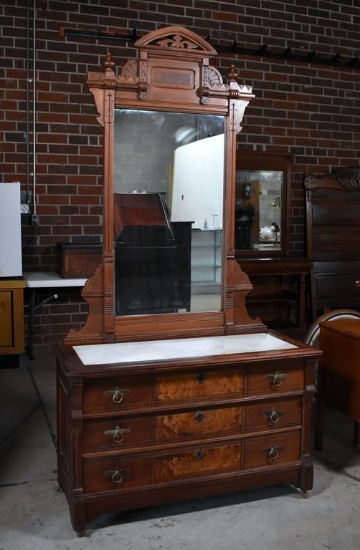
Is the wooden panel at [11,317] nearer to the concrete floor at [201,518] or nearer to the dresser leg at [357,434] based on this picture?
the concrete floor at [201,518]

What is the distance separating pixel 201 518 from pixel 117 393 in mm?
689

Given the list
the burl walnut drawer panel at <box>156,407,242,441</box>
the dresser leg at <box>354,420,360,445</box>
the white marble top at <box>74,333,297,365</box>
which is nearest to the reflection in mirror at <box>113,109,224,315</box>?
the white marble top at <box>74,333,297,365</box>

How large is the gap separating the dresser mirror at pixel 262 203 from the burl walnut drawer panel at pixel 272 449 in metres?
3.29

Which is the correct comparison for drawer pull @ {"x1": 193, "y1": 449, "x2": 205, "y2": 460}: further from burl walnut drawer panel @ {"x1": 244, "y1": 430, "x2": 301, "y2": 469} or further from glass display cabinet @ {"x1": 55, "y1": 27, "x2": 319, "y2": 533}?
burl walnut drawer panel @ {"x1": 244, "y1": 430, "x2": 301, "y2": 469}

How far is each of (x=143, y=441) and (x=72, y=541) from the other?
1.58 ft

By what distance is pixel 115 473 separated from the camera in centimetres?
242

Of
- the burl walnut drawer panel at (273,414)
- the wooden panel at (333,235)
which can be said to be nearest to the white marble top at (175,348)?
the burl walnut drawer panel at (273,414)

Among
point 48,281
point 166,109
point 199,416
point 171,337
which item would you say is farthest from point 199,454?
point 48,281

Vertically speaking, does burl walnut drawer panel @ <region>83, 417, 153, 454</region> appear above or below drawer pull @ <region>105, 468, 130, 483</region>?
above

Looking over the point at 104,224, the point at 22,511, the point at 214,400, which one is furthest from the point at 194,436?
the point at 104,224

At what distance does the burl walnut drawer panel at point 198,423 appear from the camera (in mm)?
2484

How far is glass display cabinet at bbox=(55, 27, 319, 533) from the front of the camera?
2422 millimetres

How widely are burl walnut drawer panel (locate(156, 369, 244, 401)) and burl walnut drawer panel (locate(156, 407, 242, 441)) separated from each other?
80 mm

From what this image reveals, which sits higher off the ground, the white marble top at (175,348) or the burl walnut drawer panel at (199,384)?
the white marble top at (175,348)
